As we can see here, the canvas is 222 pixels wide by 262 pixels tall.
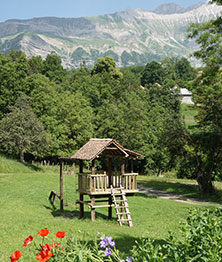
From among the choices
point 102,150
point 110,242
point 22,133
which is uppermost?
point 22,133

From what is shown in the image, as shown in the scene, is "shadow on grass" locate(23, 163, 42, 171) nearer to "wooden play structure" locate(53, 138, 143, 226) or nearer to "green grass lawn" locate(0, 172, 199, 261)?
"green grass lawn" locate(0, 172, 199, 261)

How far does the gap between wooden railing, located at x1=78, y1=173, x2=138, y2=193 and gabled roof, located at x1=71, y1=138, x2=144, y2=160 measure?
0.96 m

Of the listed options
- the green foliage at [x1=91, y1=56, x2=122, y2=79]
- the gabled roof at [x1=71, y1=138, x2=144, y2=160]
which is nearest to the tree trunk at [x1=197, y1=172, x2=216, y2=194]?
the gabled roof at [x1=71, y1=138, x2=144, y2=160]

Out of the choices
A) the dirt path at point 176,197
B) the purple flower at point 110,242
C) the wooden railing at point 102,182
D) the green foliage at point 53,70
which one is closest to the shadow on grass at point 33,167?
the dirt path at point 176,197

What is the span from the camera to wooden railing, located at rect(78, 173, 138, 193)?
55.0 feet

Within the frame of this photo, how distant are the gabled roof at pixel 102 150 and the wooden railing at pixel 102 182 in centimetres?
96

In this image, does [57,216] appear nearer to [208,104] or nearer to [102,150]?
[102,150]

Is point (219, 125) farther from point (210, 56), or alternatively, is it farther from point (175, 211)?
point (175, 211)

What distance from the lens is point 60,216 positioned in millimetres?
17375

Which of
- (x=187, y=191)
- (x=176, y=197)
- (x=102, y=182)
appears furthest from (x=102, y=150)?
(x=187, y=191)

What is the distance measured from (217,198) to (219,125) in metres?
6.14

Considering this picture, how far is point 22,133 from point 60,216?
1997cm

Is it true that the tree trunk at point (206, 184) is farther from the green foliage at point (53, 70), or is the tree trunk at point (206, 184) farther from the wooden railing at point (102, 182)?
the green foliage at point (53, 70)

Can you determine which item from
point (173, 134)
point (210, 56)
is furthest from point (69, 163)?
point (210, 56)
